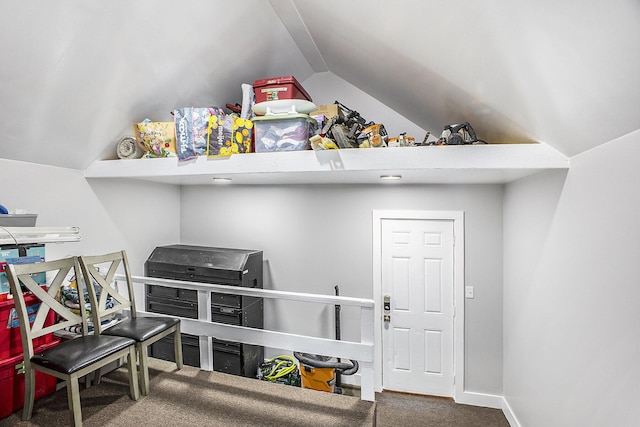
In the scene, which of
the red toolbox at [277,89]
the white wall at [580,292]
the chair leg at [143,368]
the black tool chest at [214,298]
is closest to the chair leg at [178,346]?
the chair leg at [143,368]

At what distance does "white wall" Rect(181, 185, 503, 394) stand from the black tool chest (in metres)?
0.36

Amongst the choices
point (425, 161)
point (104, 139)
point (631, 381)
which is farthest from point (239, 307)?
point (631, 381)

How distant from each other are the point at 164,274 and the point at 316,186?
1873 mm

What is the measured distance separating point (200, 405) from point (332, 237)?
195 centimetres

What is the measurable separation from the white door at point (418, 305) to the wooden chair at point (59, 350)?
2.39 meters

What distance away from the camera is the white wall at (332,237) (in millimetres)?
3172

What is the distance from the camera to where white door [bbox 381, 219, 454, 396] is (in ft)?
10.8

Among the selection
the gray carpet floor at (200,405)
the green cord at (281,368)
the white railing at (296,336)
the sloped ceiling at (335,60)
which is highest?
the sloped ceiling at (335,60)

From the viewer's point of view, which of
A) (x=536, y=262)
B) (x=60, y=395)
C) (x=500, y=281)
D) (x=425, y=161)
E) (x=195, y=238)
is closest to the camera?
(x=425, y=161)

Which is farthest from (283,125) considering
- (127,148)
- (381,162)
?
(127,148)

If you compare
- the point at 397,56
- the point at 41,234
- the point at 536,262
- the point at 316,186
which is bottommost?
the point at 536,262

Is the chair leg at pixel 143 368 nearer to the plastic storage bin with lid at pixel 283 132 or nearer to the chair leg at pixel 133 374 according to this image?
the chair leg at pixel 133 374

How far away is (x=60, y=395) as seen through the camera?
2.19 meters

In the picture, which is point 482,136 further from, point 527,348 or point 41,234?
point 41,234
